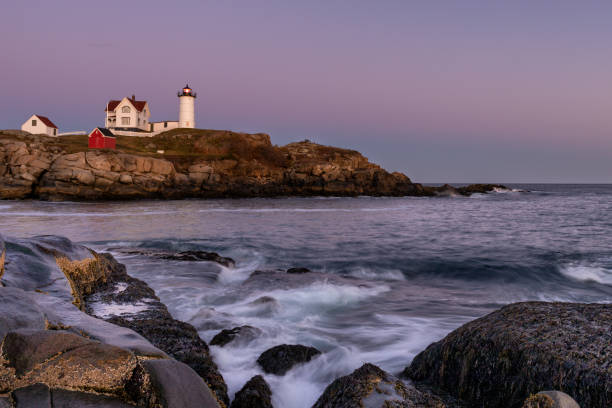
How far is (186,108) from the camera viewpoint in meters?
85.8

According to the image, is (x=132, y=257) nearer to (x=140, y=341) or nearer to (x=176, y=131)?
(x=140, y=341)

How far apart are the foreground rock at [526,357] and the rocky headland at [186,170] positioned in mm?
48904

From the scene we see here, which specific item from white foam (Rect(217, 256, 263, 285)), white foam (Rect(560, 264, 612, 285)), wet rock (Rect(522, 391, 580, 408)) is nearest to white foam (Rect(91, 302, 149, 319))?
white foam (Rect(217, 256, 263, 285))

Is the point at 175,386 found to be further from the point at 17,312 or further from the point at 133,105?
the point at 133,105

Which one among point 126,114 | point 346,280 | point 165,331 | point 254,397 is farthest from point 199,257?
point 126,114

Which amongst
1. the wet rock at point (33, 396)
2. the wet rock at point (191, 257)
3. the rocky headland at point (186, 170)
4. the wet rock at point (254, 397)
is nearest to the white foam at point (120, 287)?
the wet rock at point (254, 397)

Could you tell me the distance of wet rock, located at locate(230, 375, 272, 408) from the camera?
4004 mm

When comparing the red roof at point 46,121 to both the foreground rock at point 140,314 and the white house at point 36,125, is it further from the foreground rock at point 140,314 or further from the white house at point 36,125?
the foreground rock at point 140,314

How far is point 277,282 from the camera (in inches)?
404

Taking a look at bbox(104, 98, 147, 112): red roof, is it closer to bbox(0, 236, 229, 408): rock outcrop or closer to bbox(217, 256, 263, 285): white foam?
bbox(217, 256, 263, 285): white foam

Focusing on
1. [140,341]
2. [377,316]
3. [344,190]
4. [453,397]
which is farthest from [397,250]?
[344,190]

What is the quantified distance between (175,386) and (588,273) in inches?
521

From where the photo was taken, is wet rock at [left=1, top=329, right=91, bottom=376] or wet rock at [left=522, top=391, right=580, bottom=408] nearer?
wet rock at [left=1, top=329, right=91, bottom=376]

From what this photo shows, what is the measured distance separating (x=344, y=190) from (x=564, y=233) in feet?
146
